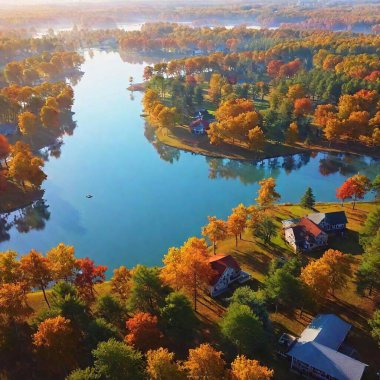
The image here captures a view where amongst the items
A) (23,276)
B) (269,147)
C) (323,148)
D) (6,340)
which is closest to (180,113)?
(269,147)

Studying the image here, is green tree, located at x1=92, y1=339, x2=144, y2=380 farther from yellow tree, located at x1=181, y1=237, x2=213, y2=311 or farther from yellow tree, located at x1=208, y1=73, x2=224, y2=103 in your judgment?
yellow tree, located at x1=208, y1=73, x2=224, y2=103

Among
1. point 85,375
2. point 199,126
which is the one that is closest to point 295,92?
point 199,126

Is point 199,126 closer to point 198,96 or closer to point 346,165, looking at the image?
point 198,96

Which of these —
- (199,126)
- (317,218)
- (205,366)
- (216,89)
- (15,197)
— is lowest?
(15,197)

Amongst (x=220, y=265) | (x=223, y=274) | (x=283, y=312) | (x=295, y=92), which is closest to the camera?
(x=283, y=312)

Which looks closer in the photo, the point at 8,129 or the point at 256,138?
the point at 256,138

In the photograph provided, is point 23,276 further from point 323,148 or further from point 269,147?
point 323,148

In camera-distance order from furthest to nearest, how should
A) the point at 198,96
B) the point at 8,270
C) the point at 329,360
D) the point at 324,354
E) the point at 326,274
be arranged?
the point at 198,96 < the point at 8,270 < the point at 326,274 < the point at 324,354 < the point at 329,360
